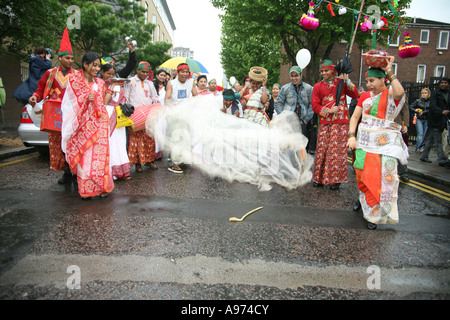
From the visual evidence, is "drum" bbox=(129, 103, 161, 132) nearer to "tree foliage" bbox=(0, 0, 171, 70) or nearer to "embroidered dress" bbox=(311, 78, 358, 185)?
"embroidered dress" bbox=(311, 78, 358, 185)

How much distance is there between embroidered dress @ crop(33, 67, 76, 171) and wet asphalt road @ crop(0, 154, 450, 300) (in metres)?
0.46

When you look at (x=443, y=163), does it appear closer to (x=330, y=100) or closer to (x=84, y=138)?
(x=330, y=100)

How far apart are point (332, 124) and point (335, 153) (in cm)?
53

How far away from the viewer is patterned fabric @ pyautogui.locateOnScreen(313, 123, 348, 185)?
573cm

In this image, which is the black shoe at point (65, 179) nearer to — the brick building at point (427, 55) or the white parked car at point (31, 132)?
the white parked car at point (31, 132)

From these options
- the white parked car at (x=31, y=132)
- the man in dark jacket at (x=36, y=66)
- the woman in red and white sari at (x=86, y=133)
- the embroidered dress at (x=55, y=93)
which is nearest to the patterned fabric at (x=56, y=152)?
the embroidered dress at (x=55, y=93)

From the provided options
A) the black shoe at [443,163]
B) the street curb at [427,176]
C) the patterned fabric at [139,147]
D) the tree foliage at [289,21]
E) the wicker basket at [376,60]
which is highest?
the tree foliage at [289,21]

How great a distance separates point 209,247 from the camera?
3027 millimetres

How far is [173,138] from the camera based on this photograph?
5.88 meters

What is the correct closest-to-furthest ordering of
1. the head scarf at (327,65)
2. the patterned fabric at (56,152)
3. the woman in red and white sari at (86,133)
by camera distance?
the woman in red and white sari at (86,133), the patterned fabric at (56,152), the head scarf at (327,65)

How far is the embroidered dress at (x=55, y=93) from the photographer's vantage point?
5.00 m

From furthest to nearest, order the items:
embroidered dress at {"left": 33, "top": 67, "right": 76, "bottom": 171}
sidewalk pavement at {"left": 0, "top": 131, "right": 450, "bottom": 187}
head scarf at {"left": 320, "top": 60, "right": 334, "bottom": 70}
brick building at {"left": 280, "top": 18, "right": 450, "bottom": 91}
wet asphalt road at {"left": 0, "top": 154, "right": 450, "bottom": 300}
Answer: brick building at {"left": 280, "top": 18, "right": 450, "bottom": 91}, sidewalk pavement at {"left": 0, "top": 131, "right": 450, "bottom": 187}, head scarf at {"left": 320, "top": 60, "right": 334, "bottom": 70}, embroidered dress at {"left": 33, "top": 67, "right": 76, "bottom": 171}, wet asphalt road at {"left": 0, "top": 154, "right": 450, "bottom": 300}

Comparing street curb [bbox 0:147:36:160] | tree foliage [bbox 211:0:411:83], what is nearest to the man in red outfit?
street curb [bbox 0:147:36:160]
